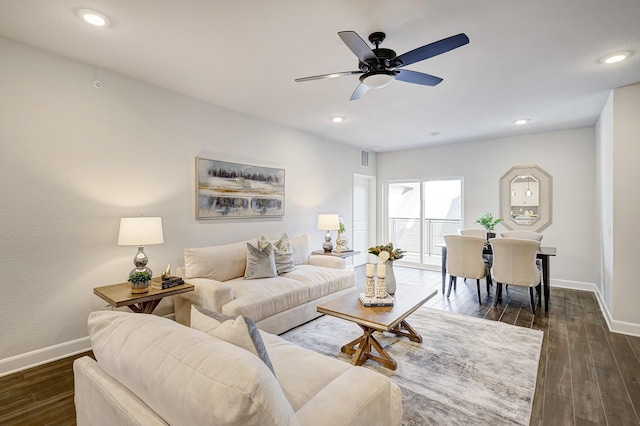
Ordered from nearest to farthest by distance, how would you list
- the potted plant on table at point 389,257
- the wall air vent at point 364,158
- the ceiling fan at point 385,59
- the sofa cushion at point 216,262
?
the ceiling fan at point 385,59, the potted plant on table at point 389,257, the sofa cushion at point 216,262, the wall air vent at point 364,158

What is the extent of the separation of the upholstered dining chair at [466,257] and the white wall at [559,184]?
1915 mm

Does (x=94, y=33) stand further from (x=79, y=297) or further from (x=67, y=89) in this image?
(x=79, y=297)

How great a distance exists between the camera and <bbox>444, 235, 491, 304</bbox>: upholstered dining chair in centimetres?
A: 421

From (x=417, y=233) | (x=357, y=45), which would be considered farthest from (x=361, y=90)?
(x=417, y=233)

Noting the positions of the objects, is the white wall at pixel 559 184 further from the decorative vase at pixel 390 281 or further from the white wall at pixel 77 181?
the white wall at pixel 77 181

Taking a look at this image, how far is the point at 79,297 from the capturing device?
275cm

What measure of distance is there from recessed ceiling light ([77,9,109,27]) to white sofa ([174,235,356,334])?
209 cm

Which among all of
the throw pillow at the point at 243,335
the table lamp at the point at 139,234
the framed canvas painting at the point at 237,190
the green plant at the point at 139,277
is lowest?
the green plant at the point at 139,277

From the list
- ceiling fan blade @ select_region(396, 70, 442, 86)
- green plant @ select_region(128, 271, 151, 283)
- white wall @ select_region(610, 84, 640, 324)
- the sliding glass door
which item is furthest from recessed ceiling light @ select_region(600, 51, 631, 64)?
green plant @ select_region(128, 271, 151, 283)

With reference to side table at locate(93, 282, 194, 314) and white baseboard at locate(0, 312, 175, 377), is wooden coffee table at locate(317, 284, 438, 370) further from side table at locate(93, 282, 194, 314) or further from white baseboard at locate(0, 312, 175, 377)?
white baseboard at locate(0, 312, 175, 377)

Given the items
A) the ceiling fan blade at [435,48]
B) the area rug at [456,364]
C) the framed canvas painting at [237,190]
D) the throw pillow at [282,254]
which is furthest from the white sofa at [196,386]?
the framed canvas painting at [237,190]

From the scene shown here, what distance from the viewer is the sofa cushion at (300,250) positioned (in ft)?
14.2

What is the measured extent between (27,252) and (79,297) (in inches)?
22.2

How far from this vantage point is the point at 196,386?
81 cm
